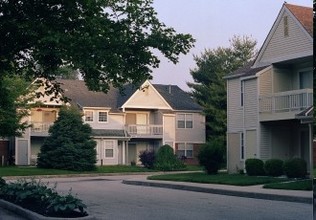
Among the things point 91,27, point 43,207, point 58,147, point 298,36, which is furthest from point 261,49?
point 43,207

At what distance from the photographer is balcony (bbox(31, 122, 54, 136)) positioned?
17.2 metres

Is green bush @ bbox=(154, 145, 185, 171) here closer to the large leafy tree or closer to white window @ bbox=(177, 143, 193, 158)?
white window @ bbox=(177, 143, 193, 158)

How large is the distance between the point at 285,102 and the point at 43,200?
7109mm

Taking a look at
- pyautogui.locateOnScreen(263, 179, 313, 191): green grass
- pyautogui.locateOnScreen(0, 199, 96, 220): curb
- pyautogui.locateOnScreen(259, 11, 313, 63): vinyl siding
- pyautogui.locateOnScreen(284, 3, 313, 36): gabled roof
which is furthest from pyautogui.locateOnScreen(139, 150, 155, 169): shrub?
pyautogui.locateOnScreen(0, 199, 96, 220): curb

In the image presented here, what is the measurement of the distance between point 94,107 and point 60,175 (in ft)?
8.22

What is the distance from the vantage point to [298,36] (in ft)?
52.6

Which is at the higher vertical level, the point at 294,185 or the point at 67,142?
the point at 67,142

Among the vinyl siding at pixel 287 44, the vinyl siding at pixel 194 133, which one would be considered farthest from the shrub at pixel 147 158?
the vinyl siding at pixel 287 44

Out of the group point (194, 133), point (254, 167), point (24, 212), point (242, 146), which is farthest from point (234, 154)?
point (24, 212)

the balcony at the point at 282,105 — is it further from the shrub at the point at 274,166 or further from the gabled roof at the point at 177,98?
the gabled roof at the point at 177,98

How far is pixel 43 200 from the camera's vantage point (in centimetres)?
1245

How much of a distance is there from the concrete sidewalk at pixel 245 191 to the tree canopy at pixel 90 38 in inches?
209

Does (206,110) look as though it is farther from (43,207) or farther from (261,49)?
(43,207)

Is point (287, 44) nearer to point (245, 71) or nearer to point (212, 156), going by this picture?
point (245, 71)
